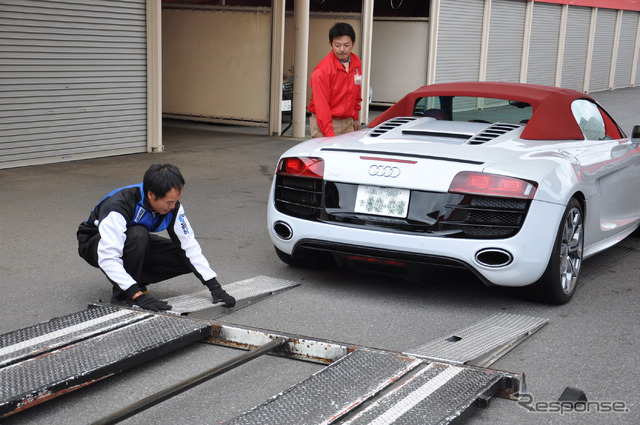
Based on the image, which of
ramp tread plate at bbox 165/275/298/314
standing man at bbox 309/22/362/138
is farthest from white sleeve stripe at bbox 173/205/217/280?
standing man at bbox 309/22/362/138

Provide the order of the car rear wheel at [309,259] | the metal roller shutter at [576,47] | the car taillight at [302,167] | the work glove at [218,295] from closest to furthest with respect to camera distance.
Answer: the work glove at [218,295] < the car taillight at [302,167] < the car rear wheel at [309,259] < the metal roller shutter at [576,47]

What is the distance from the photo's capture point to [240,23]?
15.7m

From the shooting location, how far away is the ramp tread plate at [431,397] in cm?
347

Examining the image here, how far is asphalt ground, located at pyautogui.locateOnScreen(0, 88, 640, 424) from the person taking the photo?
151 inches

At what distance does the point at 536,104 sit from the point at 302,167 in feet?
5.89

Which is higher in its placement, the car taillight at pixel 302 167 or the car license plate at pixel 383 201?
the car taillight at pixel 302 167

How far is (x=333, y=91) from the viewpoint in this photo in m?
8.15

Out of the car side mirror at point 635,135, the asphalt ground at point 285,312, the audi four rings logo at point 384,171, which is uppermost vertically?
the car side mirror at point 635,135

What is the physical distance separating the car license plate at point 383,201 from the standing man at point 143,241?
0.99 m

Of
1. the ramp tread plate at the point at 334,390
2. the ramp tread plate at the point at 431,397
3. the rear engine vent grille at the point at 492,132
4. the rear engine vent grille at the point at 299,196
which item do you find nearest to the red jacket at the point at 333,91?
the rear engine vent grille at the point at 492,132

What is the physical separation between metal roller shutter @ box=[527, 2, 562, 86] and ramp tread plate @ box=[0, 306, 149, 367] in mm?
21863

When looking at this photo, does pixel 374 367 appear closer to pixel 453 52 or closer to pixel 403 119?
pixel 403 119

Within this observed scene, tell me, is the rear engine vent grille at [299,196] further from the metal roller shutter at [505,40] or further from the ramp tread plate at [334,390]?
the metal roller shutter at [505,40]

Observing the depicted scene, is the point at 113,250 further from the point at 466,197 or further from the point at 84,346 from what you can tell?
the point at 466,197
